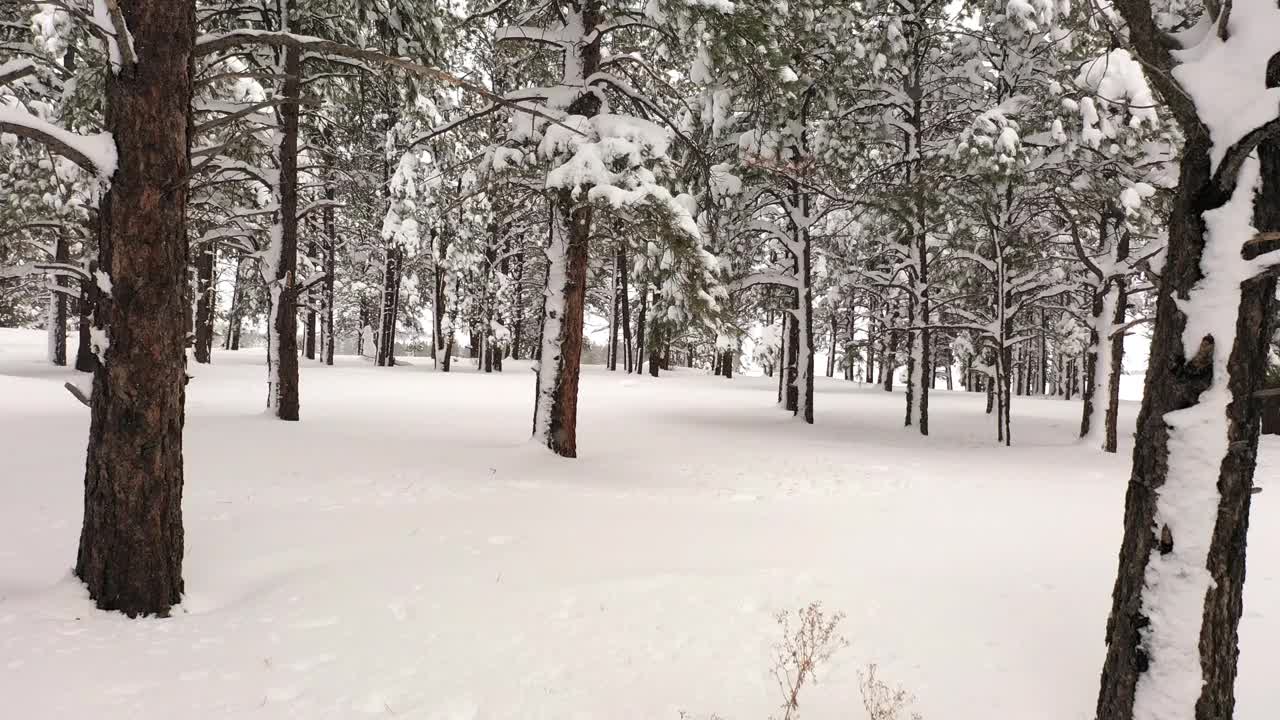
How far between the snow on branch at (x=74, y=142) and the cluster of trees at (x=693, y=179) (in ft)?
0.06

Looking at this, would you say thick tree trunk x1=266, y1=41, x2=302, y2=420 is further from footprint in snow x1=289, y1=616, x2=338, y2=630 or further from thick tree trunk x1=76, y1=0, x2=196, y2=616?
footprint in snow x1=289, y1=616, x2=338, y2=630

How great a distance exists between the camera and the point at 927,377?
51.8ft

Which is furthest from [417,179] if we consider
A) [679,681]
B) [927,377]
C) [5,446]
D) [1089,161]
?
[679,681]

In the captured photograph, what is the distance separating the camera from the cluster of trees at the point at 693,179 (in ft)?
9.59

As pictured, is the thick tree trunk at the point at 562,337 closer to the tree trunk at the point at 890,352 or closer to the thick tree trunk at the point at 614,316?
the tree trunk at the point at 890,352

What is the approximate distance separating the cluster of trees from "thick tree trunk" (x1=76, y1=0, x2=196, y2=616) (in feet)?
0.05

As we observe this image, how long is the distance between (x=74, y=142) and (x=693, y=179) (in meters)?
8.49

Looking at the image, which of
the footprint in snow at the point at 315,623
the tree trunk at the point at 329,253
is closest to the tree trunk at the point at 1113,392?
the footprint in snow at the point at 315,623

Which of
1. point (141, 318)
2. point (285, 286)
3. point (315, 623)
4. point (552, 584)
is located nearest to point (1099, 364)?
point (552, 584)

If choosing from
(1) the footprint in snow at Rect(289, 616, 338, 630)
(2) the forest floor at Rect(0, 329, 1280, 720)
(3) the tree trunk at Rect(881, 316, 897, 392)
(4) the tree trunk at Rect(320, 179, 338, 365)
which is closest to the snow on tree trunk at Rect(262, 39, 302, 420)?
(2) the forest floor at Rect(0, 329, 1280, 720)

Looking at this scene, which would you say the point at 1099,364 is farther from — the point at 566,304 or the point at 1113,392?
the point at 566,304

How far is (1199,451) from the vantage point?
113 inches

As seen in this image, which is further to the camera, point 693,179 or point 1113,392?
point 1113,392

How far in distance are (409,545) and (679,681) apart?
285 centimetres
